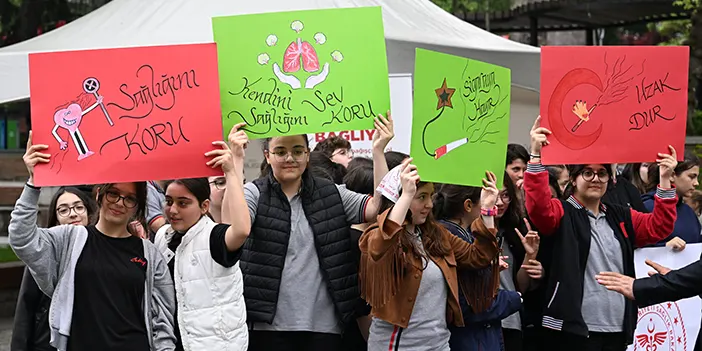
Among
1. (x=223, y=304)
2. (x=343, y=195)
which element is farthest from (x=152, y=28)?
(x=223, y=304)

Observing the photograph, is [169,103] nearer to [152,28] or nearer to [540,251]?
[540,251]

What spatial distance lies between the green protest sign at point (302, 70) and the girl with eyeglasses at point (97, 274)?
28.6 inches

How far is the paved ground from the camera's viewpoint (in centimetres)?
959

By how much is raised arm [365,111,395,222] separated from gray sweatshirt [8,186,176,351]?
1070mm

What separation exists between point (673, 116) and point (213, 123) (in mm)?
2639

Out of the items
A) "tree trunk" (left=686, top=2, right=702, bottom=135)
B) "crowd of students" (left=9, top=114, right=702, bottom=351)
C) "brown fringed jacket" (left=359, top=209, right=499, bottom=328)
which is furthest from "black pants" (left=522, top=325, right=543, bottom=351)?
"tree trunk" (left=686, top=2, right=702, bottom=135)

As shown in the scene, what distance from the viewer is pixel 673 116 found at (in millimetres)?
5926

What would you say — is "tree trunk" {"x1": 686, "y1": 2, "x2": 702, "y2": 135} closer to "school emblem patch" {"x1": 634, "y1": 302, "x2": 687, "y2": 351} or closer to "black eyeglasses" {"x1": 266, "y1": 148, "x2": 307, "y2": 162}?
"school emblem patch" {"x1": 634, "y1": 302, "x2": 687, "y2": 351}

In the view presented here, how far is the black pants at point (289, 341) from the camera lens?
5.11 m

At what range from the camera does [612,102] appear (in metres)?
5.82

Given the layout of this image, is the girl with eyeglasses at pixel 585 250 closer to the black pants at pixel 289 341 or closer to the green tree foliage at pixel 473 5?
the black pants at pixel 289 341

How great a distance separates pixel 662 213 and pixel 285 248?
219cm

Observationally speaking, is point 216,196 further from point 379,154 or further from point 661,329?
point 661,329

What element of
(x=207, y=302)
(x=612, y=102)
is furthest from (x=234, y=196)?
(x=612, y=102)
